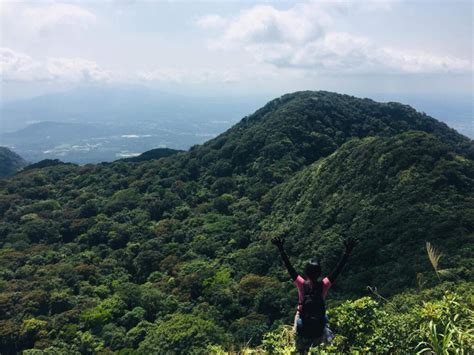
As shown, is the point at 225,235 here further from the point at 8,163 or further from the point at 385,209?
the point at 8,163

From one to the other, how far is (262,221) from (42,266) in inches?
962

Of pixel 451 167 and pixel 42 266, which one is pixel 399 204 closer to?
pixel 451 167

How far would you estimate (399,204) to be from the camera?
112ft

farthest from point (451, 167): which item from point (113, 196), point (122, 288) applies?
point (113, 196)

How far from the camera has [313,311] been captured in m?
6.15

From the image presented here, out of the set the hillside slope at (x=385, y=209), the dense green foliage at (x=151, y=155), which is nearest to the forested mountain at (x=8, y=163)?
the dense green foliage at (x=151, y=155)

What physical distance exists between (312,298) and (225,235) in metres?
40.7

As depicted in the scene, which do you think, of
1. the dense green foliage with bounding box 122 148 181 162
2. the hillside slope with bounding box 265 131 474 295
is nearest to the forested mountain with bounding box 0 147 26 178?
the dense green foliage with bounding box 122 148 181 162

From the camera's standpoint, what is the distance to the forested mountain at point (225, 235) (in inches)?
1092

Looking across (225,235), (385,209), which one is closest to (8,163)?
(225,235)

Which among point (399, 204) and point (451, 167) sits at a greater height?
point (451, 167)

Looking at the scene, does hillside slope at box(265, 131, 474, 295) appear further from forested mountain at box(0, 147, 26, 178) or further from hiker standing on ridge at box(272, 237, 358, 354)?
forested mountain at box(0, 147, 26, 178)

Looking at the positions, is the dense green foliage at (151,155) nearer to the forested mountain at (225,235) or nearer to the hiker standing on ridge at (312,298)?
the forested mountain at (225,235)

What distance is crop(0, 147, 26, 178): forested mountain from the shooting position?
10534 centimetres
